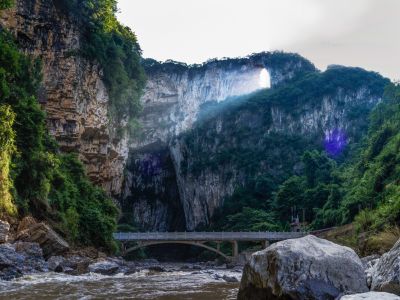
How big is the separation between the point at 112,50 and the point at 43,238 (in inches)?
940

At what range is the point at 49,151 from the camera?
27.1m

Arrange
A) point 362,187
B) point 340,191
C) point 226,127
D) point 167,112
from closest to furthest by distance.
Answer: point 362,187 → point 340,191 → point 167,112 → point 226,127

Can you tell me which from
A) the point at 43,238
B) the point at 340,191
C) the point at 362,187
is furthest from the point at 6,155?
the point at 340,191

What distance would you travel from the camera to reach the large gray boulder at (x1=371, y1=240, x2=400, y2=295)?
5309 mm

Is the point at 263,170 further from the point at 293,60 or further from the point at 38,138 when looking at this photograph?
the point at 38,138

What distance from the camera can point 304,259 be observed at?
6.17 m

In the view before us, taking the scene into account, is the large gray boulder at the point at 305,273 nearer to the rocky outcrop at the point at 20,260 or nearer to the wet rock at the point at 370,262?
the wet rock at the point at 370,262

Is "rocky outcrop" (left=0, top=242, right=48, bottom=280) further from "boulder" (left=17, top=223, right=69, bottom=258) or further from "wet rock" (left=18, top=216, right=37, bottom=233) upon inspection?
"wet rock" (left=18, top=216, right=37, bottom=233)

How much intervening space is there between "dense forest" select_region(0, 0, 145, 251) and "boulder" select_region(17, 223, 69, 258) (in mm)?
1156

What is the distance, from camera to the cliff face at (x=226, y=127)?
217ft

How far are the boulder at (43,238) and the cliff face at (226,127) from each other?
4311cm

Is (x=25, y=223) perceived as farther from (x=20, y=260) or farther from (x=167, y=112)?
(x=167, y=112)

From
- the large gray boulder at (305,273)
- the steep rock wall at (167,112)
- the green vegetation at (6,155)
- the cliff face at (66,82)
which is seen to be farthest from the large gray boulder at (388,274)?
the steep rock wall at (167,112)

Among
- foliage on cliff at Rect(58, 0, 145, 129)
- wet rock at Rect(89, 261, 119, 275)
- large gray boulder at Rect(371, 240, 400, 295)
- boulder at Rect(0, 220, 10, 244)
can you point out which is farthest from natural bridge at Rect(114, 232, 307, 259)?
large gray boulder at Rect(371, 240, 400, 295)
